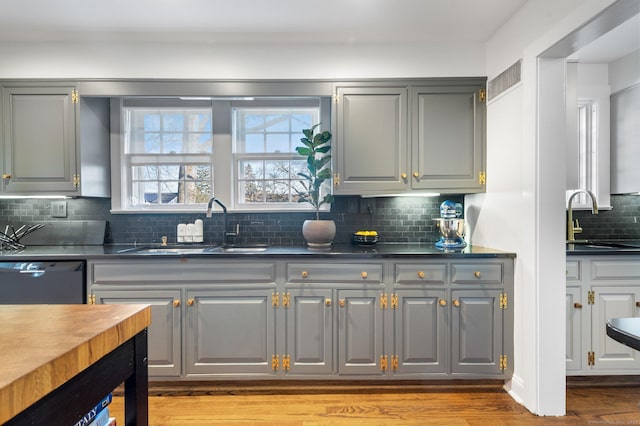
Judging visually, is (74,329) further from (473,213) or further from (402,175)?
(473,213)

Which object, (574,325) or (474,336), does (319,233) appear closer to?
(474,336)

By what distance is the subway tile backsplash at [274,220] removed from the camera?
3004 mm

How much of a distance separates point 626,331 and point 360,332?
1.53 meters

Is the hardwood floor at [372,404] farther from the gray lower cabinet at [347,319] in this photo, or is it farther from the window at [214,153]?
the window at [214,153]

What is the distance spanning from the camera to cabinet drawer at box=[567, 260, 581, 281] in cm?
242

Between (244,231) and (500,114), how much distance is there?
2189mm

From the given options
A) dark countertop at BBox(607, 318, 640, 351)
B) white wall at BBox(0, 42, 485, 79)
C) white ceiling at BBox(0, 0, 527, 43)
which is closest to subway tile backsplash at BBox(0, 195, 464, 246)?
white wall at BBox(0, 42, 485, 79)

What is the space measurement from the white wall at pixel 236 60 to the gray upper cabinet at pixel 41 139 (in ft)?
0.51

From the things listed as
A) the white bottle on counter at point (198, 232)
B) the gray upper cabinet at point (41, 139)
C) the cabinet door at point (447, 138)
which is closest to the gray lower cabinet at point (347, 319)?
the white bottle on counter at point (198, 232)

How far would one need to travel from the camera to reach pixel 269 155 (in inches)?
122

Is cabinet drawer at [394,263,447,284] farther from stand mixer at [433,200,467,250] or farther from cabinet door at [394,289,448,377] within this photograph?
stand mixer at [433,200,467,250]

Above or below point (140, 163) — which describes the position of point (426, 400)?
below

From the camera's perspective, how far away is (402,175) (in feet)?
8.87

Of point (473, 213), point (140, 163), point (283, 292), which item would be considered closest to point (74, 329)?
point (283, 292)
